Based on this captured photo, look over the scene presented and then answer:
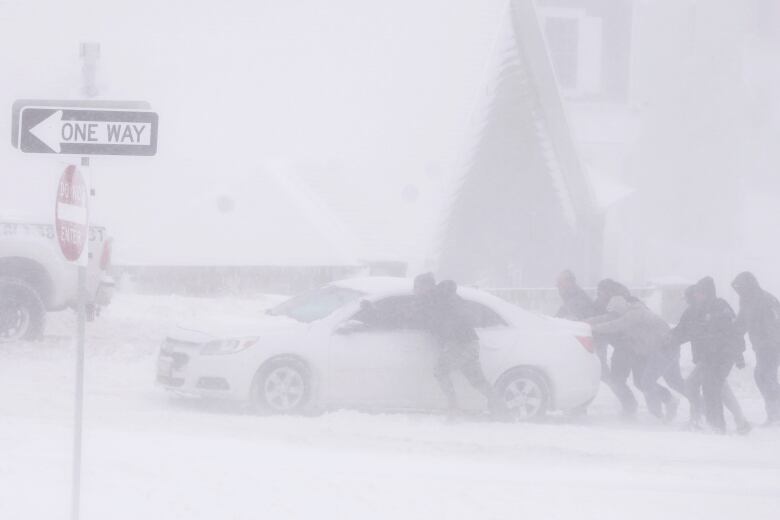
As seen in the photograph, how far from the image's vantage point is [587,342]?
46.8 ft

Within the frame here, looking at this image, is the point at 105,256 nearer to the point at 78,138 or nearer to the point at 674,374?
the point at 674,374

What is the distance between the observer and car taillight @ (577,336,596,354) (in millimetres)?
14195

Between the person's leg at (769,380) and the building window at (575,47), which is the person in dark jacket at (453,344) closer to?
the person's leg at (769,380)

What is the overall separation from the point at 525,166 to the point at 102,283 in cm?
1129

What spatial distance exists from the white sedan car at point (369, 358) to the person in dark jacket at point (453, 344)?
248 millimetres

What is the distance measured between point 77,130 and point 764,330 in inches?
359

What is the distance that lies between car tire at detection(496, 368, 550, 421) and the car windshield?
1.76m

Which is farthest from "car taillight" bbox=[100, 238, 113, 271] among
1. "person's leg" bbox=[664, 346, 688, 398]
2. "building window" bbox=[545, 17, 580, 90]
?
"building window" bbox=[545, 17, 580, 90]

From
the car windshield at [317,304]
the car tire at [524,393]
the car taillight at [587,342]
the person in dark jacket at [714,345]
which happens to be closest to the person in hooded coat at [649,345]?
the car taillight at [587,342]

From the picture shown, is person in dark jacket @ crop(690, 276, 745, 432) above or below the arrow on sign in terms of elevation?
below

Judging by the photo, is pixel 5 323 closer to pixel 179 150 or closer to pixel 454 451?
pixel 454 451

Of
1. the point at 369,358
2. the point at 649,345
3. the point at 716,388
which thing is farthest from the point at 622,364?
the point at 369,358

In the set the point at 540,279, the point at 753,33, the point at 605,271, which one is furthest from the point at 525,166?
the point at 753,33

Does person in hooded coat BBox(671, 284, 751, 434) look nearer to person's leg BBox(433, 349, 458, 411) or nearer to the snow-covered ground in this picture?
the snow-covered ground
